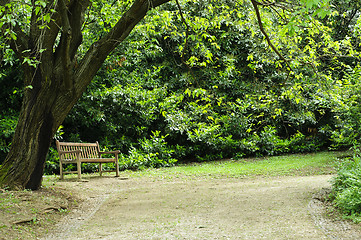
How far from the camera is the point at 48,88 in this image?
626 centimetres

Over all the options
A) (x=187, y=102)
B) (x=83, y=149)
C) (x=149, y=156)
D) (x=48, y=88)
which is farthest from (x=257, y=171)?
(x=48, y=88)

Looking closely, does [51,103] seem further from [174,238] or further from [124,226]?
[174,238]

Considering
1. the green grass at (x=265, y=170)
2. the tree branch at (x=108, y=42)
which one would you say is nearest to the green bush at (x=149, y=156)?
the green grass at (x=265, y=170)

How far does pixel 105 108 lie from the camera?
40.2 ft

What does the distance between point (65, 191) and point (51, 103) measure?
181 cm

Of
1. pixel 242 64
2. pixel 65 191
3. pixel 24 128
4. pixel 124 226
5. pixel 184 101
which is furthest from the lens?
pixel 242 64

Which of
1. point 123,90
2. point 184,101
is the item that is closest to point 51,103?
point 123,90

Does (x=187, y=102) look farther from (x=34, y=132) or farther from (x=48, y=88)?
(x=34, y=132)

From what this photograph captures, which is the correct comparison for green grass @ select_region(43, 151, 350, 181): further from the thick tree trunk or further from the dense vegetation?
the thick tree trunk

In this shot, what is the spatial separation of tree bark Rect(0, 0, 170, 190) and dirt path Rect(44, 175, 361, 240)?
1.23 meters

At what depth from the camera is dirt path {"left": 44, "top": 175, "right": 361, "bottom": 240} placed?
4.36 meters

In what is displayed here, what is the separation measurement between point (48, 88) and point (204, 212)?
134 inches

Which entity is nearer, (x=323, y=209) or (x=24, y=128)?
(x=323, y=209)

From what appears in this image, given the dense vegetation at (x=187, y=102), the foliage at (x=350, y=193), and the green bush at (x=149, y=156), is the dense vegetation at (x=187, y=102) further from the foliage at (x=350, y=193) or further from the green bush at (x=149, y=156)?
the foliage at (x=350, y=193)
